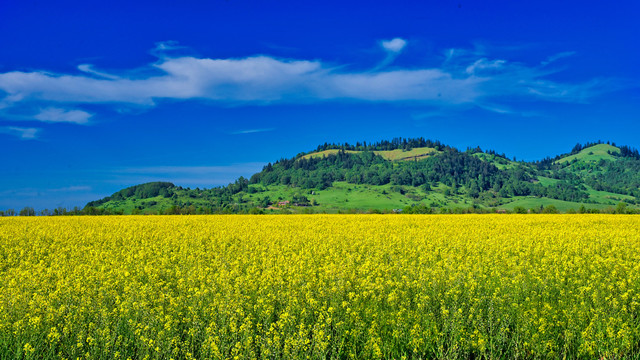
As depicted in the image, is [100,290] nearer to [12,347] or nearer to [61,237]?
[12,347]

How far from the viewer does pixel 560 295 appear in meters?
11.2

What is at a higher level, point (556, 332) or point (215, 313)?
point (215, 313)

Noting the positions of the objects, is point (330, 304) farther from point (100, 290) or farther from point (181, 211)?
point (181, 211)

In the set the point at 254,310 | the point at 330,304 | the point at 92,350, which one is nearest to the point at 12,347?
the point at 92,350

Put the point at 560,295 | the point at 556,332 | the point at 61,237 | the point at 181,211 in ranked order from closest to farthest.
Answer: the point at 556,332
the point at 560,295
the point at 61,237
the point at 181,211

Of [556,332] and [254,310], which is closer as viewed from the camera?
[556,332]

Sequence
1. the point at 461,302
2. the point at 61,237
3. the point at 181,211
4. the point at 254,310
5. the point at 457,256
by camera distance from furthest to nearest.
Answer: the point at 181,211 → the point at 61,237 → the point at 457,256 → the point at 461,302 → the point at 254,310

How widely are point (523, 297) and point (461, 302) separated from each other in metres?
2.04

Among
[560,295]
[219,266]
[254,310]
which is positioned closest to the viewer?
[254,310]

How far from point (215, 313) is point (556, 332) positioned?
7.89 m

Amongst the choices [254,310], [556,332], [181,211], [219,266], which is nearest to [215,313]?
[254,310]

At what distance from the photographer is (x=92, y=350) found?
765 cm

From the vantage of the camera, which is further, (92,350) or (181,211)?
(181,211)

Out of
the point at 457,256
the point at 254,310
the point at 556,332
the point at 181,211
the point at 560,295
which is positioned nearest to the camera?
the point at 556,332
